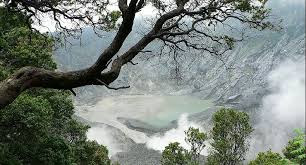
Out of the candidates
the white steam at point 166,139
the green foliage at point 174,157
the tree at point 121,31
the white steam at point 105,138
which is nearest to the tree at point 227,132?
the green foliage at point 174,157

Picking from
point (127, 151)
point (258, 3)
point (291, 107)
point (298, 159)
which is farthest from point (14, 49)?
point (291, 107)

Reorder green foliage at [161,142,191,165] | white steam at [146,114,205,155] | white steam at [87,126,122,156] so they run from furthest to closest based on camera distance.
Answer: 1. white steam at [146,114,205,155]
2. white steam at [87,126,122,156]
3. green foliage at [161,142,191,165]

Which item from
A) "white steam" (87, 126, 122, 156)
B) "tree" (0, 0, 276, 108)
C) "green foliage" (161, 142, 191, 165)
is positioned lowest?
"tree" (0, 0, 276, 108)

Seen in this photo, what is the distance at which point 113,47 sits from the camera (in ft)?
23.6

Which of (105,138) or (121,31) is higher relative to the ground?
(105,138)

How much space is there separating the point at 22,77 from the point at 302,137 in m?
4.39

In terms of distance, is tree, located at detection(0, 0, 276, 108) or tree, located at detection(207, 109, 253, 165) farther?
tree, located at detection(207, 109, 253, 165)

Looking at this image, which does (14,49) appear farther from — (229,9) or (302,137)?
(302,137)

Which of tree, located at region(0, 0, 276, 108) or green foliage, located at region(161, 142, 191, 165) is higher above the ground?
green foliage, located at region(161, 142, 191, 165)

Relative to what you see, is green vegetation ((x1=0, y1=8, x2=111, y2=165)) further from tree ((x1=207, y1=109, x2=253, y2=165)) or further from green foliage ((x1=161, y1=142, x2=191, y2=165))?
tree ((x1=207, y1=109, x2=253, y2=165))

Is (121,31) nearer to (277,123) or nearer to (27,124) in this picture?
(27,124)

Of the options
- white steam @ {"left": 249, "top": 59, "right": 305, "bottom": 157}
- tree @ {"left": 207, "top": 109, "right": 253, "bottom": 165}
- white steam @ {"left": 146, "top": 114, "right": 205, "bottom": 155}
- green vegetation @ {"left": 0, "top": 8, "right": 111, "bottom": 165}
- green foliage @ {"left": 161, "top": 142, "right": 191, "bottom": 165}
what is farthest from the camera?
white steam @ {"left": 146, "top": 114, "right": 205, "bottom": 155}

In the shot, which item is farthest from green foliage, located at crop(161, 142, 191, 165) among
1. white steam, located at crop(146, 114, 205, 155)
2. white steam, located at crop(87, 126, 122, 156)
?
white steam, located at crop(146, 114, 205, 155)

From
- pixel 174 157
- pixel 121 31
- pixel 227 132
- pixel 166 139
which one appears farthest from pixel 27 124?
pixel 166 139
